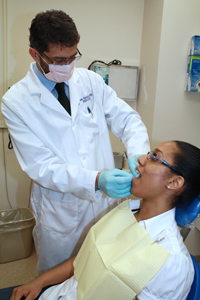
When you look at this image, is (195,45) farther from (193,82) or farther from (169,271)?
(169,271)

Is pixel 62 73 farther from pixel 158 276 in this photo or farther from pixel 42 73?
pixel 158 276

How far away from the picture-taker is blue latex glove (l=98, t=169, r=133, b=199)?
104 centimetres

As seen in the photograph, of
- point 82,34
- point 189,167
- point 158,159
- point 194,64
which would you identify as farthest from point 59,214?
point 82,34

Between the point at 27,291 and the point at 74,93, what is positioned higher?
the point at 74,93

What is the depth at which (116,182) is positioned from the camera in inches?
41.1

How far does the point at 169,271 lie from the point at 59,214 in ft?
2.19

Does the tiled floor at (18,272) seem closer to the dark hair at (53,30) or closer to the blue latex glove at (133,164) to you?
the blue latex glove at (133,164)

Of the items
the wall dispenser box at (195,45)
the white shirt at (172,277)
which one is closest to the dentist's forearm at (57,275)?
the white shirt at (172,277)

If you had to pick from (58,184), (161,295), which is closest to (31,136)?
(58,184)

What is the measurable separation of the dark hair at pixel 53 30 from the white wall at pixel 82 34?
1.27m

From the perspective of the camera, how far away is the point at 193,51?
1.89 m

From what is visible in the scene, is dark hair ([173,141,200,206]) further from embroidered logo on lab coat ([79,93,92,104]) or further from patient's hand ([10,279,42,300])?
patient's hand ([10,279,42,300])

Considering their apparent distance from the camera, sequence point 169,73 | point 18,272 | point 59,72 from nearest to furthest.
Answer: point 59,72
point 169,73
point 18,272

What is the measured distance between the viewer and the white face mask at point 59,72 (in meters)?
1.16
